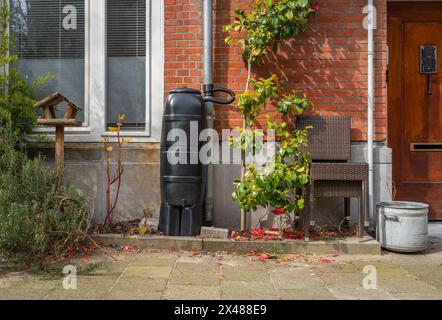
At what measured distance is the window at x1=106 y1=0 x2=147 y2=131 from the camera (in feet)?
17.5

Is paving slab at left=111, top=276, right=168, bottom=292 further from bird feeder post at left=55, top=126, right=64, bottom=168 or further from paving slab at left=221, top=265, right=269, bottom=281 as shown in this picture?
bird feeder post at left=55, top=126, right=64, bottom=168

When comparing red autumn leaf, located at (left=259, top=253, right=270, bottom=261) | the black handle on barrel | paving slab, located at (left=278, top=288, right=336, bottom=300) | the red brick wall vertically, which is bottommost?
paving slab, located at (left=278, top=288, right=336, bottom=300)

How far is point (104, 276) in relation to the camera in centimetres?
368

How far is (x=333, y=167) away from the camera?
4383mm

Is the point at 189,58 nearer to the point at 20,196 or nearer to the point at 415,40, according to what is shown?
the point at 20,196

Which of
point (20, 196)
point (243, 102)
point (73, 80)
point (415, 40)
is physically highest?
point (415, 40)

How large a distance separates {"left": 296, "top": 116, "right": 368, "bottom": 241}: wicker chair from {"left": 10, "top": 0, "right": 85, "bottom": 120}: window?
2703mm

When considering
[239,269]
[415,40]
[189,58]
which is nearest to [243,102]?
[189,58]

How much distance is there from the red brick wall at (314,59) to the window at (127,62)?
14.5 inches

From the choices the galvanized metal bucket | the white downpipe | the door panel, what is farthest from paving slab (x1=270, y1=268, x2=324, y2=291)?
the door panel

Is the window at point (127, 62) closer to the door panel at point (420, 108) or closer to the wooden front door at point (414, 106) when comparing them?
the wooden front door at point (414, 106)

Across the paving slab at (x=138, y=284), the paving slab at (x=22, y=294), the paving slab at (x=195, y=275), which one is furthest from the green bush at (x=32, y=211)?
the paving slab at (x=195, y=275)

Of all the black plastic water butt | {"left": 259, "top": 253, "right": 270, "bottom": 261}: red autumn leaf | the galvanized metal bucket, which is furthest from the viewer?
the black plastic water butt
